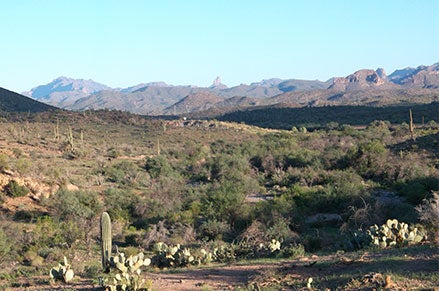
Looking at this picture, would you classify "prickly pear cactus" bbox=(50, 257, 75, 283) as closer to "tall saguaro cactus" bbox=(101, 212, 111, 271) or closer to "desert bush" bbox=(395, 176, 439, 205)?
"tall saguaro cactus" bbox=(101, 212, 111, 271)

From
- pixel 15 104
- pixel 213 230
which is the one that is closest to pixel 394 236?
pixel 213 230

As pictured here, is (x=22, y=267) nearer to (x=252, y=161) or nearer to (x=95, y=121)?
(x=252, y=161)

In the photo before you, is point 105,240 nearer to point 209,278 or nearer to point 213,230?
point 209,278

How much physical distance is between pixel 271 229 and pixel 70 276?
23.0 feet

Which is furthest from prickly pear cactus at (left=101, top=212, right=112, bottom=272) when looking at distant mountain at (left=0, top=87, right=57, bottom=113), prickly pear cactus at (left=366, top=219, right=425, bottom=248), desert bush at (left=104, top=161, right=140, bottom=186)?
distant mountain at (left=0, top=87, right=57, bottom=113)

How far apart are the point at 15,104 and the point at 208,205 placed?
56731 mm

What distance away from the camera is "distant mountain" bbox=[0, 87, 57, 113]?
66.4 meters

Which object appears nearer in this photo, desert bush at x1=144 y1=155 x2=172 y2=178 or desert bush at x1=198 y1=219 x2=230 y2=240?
desert bush at x1=198 y1=219 x2=230 y2=240

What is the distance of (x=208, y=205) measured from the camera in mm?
20422

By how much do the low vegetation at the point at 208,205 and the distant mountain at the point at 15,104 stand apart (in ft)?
75.8

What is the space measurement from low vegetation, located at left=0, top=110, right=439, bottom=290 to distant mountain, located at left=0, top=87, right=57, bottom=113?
75.8 ft

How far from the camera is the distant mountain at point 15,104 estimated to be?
2613 inches

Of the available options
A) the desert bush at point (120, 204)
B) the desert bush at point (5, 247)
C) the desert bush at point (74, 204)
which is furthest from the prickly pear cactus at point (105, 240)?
the desert bush at point (120, 204)

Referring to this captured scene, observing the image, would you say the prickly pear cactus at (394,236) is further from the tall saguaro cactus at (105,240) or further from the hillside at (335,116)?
the hillside at (335,116)
